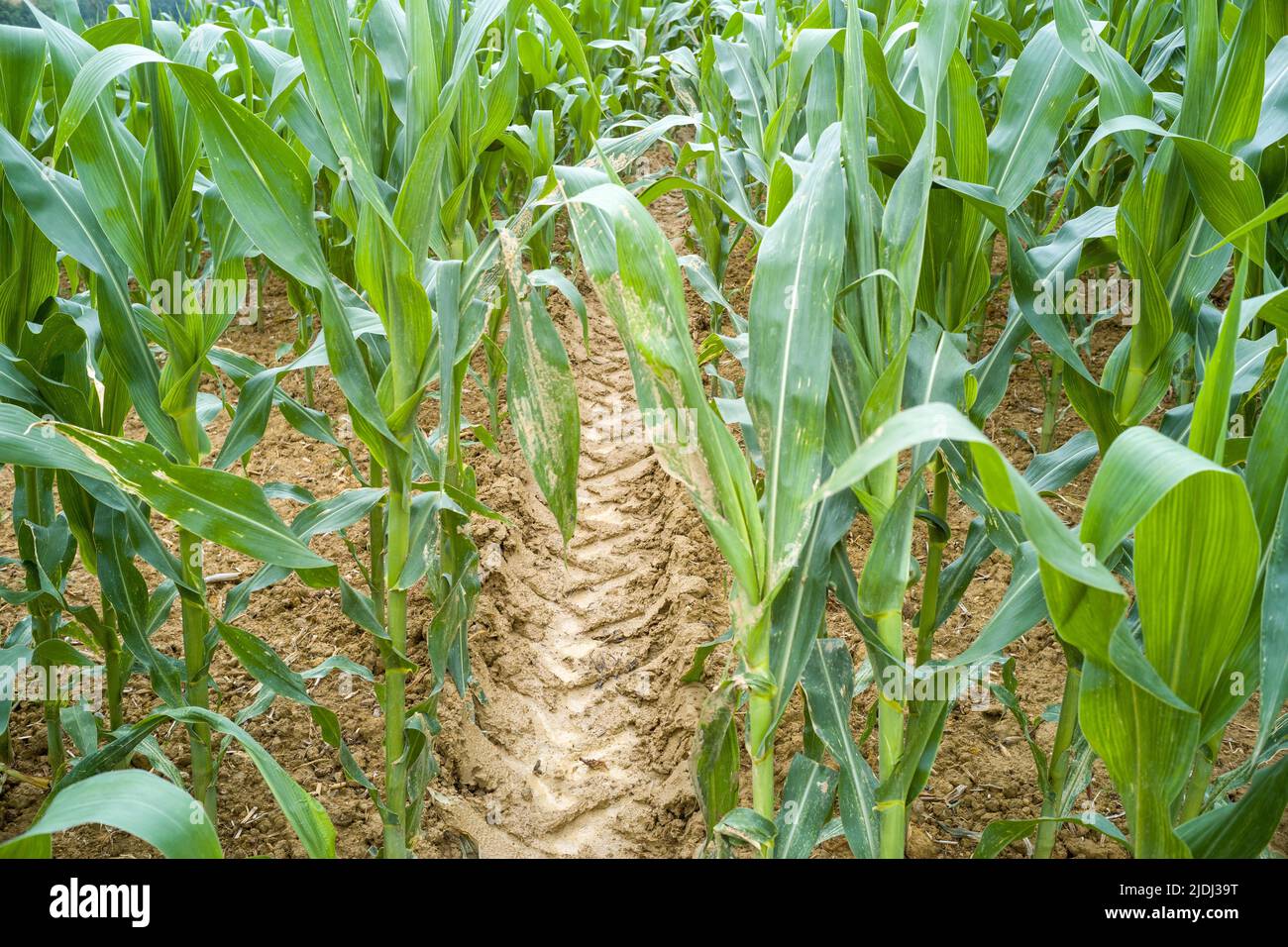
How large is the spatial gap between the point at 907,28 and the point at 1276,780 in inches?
52.1

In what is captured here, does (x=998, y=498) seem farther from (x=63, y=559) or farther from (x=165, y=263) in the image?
(x=63, y=559)

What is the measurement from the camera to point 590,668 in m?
2.72

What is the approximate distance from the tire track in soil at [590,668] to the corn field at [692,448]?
0.05ft

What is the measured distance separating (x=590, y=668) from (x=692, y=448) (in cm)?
163

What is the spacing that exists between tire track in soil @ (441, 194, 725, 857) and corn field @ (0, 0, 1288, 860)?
0.05 ft

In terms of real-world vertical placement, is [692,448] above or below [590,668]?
above

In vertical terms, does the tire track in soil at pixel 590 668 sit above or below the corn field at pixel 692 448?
below

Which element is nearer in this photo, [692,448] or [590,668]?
[692,448]

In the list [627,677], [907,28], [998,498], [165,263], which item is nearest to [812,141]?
[907,28]

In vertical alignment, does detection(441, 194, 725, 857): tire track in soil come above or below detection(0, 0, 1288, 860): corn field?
below

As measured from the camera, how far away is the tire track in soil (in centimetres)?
221

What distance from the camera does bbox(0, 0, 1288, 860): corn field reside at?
107 centimetres

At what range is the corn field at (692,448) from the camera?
1.07 m

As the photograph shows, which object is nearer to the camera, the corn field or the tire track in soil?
the corn field
